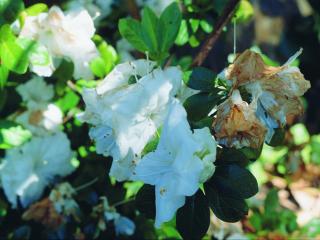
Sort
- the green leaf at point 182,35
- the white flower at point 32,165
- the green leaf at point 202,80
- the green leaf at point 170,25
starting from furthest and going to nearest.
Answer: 1. the white flower at point 32,165
2. the green leaf at point 182,35
3. the green leaf at point 170,25
4. the green leaf at point 202,80

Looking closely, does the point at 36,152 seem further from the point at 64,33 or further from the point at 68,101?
the point at 64,33

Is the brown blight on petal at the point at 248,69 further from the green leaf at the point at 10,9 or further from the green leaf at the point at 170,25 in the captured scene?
the green leaf at the point at 10,9

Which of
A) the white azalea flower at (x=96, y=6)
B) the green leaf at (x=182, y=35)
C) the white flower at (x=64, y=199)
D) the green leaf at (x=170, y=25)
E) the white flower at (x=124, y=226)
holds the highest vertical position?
the green leaf at (x=170, y=25)

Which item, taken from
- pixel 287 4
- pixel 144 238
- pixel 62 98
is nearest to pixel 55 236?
pixel 144 238

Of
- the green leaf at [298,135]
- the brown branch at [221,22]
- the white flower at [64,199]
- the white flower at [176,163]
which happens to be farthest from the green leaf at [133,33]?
the green leaf at [298,135]

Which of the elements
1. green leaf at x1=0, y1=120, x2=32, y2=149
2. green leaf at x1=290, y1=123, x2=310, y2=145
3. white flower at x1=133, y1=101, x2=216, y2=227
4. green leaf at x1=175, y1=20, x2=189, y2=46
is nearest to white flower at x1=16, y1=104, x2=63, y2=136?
green leaf at x1=0, y1=120, x2=32, y2=149

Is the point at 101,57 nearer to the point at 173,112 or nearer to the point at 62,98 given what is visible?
the point at 62,98
